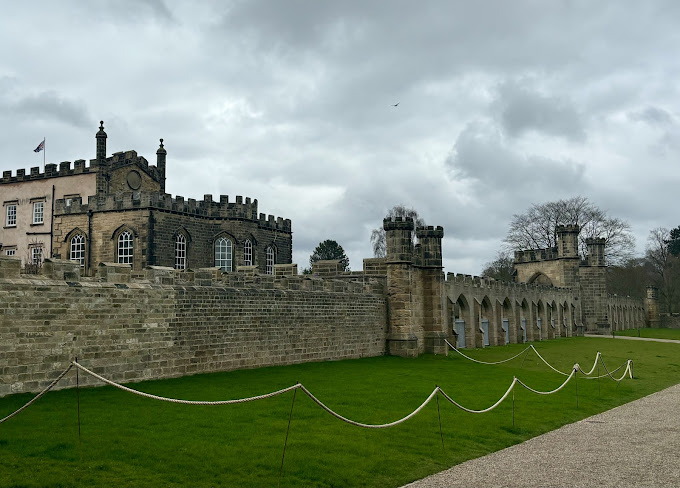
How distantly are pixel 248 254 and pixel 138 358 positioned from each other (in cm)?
2565

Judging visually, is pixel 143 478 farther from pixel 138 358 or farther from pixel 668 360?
pixel 668 360

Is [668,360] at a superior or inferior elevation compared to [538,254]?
inferior

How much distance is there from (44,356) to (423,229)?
1653cm

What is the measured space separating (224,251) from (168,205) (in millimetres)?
4573

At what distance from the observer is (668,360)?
25.8m

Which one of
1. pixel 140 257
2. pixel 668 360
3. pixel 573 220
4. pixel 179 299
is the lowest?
pixel 668 360

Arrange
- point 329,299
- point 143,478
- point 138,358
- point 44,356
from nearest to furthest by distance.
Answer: point 143,478
point 44,356
point 138,358
point 329,299

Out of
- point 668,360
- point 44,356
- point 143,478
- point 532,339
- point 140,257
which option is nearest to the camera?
point 143,478

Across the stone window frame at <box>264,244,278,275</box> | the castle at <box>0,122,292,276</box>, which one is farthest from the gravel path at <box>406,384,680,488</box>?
the stone window frame at <box>264,244,278,275</box>

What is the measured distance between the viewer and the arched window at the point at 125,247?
1378 inches

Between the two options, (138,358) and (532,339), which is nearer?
(138,358)

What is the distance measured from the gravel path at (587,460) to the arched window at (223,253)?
28371 mm

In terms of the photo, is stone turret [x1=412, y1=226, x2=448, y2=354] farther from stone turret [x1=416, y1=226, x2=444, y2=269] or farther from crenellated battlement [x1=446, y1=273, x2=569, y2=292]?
crenellated battlement [x1=446, y1=273, x2=569, y2=292]

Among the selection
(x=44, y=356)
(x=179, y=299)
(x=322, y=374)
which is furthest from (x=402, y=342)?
(x=44, y=356)
